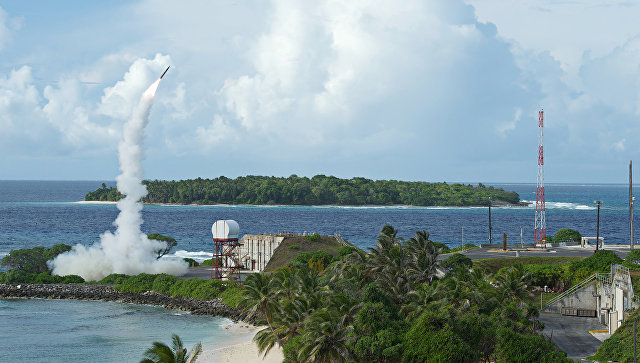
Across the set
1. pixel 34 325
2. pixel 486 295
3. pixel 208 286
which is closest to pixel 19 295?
pixel 34 325

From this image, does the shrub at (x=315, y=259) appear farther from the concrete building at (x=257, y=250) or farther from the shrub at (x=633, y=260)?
the shrub at (x=633, y=260)

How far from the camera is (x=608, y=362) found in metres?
46.0

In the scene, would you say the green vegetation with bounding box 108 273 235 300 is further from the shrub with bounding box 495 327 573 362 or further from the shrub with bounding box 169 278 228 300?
the shrub with bounding box 495 327 573 362

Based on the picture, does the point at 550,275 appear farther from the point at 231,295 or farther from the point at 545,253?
the point at 231,295

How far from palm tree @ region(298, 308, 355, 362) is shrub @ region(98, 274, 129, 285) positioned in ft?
197

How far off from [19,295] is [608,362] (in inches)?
2981

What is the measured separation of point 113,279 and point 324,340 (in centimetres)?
6363

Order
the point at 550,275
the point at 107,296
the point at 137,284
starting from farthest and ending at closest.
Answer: the point at 137,284 → the point at 107,296 → the point at 550,275

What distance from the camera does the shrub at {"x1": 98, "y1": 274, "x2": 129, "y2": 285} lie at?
95.4m

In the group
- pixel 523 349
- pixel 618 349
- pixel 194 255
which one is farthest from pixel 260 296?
→ pixel 194 255

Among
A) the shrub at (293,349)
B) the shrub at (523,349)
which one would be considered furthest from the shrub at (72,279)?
the shrub at (523,349)

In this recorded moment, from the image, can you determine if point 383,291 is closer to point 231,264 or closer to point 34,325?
point 34,325

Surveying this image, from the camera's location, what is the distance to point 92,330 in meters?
72.2

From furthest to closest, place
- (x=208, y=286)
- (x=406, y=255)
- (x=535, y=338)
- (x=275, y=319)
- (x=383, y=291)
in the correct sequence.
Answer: (x=208, y=286) < (x=406, y=255) < (x=383, y=291) < (x=275, y=319) < (x=535, y=338)
